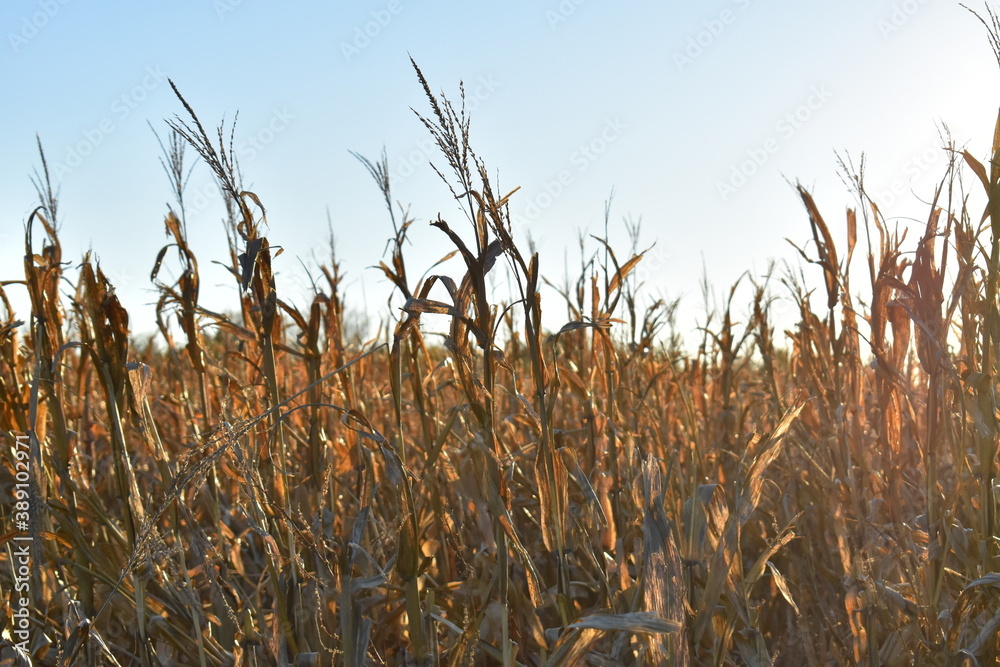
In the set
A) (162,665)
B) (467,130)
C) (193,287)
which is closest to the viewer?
(467,130)

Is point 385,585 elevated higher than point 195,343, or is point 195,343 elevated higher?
point 195,343

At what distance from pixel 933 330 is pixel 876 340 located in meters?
0.19

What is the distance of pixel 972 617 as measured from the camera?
1565 millimetres

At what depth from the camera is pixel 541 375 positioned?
129 centimetres

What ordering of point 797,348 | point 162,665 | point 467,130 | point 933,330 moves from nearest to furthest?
point 467,130 → point 933,330 → point 162,665 → point 797,348

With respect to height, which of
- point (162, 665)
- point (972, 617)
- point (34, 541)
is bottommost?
point (162, 665)

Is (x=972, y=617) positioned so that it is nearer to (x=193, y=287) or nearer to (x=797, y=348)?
(x=797, y=348)

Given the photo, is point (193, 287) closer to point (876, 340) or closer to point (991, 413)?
point (876, 340)

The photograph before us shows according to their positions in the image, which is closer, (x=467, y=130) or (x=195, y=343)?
(x=467, y=130)

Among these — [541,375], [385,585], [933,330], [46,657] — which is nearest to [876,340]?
[933,330]
